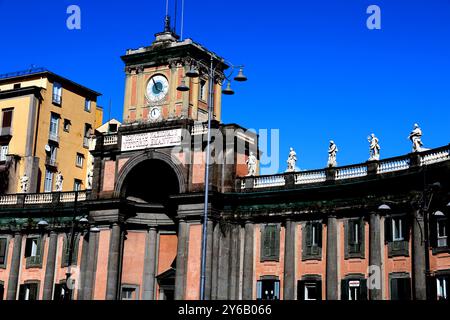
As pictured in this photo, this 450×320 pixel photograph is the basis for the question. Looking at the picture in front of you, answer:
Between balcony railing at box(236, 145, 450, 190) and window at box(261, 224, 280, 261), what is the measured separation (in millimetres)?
2709

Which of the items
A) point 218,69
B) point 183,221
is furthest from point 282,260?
point 218,69

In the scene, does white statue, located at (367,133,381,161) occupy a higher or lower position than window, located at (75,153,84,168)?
lower

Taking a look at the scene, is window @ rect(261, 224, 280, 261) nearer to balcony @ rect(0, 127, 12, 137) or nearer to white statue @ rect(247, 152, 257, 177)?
white statue @ rect(247, 152, 257, 177)

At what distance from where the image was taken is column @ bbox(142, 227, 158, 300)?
47.2 metres

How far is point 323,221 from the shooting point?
41.0 metres

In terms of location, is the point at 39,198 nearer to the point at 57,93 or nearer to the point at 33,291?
the point at 33,291

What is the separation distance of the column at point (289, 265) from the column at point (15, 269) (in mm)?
→ 21679

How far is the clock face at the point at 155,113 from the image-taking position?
47469mm

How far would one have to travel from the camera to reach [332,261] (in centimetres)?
3969

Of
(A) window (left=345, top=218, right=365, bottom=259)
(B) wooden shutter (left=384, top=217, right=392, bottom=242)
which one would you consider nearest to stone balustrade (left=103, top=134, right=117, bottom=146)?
(A) window (left=345, top=218, right=365, bottom=259)

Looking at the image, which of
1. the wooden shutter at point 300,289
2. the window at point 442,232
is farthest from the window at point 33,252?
the window at point 442,232

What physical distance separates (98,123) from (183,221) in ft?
93.1

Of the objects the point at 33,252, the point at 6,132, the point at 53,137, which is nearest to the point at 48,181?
the point at 53,137
